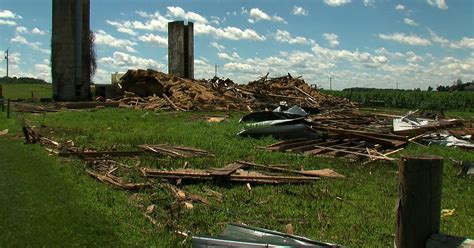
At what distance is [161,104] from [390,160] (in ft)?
73.4

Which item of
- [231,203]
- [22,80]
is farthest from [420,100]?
[22,80]

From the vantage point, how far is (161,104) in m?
32.9

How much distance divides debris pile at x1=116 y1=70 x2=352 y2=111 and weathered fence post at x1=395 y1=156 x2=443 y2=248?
28.3 metres

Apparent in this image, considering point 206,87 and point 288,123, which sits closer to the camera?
point 288,123

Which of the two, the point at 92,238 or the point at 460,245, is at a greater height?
the point at 460,245

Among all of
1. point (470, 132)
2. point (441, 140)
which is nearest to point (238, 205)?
point (441, 140)

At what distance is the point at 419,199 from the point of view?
3.61 m

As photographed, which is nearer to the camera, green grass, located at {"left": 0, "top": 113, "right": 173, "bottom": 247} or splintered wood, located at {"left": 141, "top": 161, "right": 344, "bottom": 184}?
green grass, located at {"left": 0, "top": 113, "right": 173, "bottom": 247}

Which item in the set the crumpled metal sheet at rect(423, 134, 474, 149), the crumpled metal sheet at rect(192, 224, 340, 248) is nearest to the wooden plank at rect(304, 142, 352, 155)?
the crumpled metal sheet at rect(423, 134, 474, 149)

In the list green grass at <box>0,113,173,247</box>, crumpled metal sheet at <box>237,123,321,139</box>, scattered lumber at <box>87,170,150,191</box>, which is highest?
crumpled metal sheet at <box>237,123,321,139</box>

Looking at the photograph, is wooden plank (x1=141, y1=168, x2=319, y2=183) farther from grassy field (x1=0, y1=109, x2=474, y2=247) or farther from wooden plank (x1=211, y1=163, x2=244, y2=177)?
grassy field (x1=0, y1=109, x2=474, y2=247)

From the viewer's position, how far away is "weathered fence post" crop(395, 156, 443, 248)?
11.8 ft

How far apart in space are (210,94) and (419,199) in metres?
32.7

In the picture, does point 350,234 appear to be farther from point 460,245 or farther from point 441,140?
point 441,140
